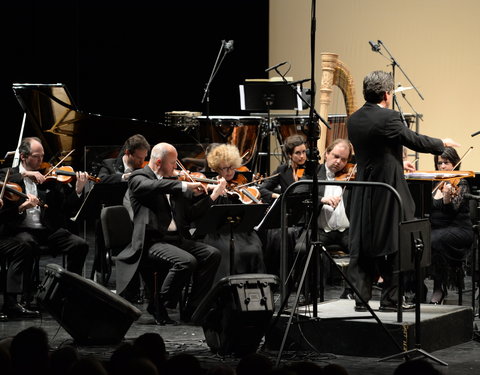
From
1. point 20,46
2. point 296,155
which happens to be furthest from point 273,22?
point 296,155

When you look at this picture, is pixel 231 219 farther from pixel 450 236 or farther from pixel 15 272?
pixel 450 236

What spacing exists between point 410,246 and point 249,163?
5.33 meters

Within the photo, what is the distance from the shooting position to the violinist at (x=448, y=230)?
658cm

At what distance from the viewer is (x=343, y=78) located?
8.20 meters

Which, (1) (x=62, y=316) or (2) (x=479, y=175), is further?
(2) (x=479, y=175)

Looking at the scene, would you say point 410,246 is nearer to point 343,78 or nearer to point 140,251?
point 140,251

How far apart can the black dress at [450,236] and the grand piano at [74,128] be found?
2.52 m

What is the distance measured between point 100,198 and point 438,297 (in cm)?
262

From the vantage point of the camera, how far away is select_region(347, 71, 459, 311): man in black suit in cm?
516

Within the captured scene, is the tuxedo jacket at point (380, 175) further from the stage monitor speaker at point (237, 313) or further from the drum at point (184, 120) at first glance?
the drum at point (184, 120)

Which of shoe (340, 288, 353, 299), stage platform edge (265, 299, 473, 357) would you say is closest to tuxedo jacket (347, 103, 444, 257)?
stage platform edge (265, 299, 473, 357)

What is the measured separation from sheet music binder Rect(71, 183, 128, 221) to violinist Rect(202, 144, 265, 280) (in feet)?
2.35

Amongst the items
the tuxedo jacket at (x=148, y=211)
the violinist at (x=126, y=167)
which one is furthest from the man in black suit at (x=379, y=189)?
the violinist at (x=126, y=167)

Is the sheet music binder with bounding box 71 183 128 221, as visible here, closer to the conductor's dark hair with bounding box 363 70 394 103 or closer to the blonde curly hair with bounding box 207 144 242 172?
the blonde curly hair with bounding box 207 144 242 172
